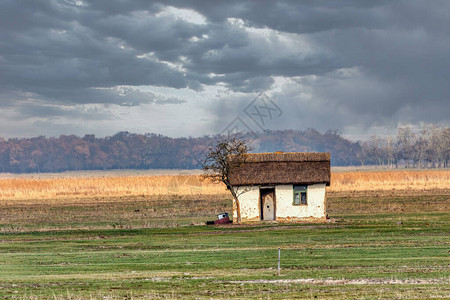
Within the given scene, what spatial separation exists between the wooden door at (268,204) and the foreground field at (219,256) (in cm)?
341

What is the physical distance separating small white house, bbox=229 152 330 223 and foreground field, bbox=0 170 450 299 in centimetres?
251

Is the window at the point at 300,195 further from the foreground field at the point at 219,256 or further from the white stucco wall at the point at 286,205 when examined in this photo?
the foreground field at the point at 219,256

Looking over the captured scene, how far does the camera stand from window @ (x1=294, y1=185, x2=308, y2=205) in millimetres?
43656

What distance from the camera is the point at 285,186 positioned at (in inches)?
1714

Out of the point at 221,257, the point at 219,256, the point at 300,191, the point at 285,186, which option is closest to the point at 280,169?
the point at 285,186

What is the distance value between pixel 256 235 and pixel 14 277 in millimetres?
16842

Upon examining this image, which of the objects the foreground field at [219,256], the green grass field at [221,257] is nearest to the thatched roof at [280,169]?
the green grass field at [221,257]

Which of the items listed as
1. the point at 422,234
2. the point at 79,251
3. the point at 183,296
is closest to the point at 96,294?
the point at 183,296

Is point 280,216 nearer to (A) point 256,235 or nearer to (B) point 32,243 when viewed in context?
(A) point 256,235

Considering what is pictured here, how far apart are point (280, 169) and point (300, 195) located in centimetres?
226

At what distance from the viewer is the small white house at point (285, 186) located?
43219 mm

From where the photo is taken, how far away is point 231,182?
42688mm

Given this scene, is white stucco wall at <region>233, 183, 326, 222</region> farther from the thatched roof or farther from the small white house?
the thatched roof

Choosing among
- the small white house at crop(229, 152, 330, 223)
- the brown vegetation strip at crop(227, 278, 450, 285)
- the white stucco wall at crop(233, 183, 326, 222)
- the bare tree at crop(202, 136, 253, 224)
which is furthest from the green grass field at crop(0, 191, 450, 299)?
the bare tree at crop(202, 136, 253, 224)
